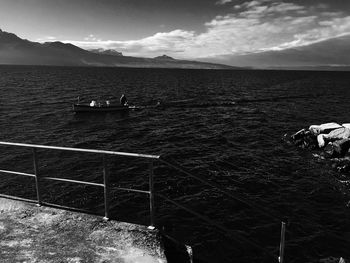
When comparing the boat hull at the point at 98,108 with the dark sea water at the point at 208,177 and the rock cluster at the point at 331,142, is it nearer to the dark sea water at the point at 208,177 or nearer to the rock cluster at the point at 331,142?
the dark sea water at the point at 208,177

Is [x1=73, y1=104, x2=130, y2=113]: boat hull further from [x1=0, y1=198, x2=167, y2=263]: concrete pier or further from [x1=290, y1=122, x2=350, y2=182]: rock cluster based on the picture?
[x1=0, y1=198, x2=167, y2=263]: concrete pier

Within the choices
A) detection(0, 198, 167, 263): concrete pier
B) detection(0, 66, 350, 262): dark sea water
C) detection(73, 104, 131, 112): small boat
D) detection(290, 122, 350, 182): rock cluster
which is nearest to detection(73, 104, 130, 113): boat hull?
detection(73, 104, 131, 112): small boat

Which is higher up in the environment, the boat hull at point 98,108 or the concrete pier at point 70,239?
the concrete pier at point 70,239

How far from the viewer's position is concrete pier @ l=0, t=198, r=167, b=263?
5.86 m

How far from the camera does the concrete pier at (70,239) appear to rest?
5855mm

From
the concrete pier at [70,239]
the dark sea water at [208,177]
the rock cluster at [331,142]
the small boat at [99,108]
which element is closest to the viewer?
the concrete pier at [70,239]

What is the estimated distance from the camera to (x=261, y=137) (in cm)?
3441

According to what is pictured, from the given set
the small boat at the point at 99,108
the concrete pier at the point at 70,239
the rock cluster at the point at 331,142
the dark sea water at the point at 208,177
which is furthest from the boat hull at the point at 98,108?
the concrete pier at the point at 70,239

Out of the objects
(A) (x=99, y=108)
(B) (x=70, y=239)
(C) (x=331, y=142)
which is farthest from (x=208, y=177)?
(A) (x=99, y=108)

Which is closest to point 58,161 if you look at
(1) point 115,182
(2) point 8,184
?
(2) point 8,184

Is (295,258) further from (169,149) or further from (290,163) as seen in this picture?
(169,149)

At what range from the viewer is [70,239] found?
641 cm

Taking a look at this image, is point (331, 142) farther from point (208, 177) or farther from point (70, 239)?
point (70, 239)

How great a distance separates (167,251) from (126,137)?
28.3 metres
